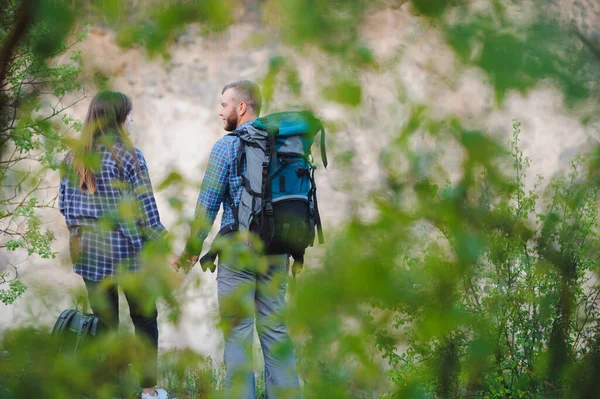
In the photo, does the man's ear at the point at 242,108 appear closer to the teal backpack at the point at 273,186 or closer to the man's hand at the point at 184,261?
the teal backpack at the point at 273,186

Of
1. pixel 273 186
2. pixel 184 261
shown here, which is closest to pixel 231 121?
pixel 273 186

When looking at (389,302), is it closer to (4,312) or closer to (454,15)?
(454,15)

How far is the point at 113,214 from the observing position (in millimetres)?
934

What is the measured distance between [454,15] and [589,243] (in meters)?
1.68

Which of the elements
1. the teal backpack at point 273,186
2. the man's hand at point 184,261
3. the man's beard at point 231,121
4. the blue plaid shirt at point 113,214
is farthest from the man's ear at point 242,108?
the man's hand at point 184,261

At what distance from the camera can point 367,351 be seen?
30.3 inches

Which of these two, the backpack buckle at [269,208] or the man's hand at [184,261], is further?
the backpack buckle at [269,208]

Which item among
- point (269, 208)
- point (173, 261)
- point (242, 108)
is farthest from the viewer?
point (242, 108)

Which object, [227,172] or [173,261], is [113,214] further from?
[227,172]

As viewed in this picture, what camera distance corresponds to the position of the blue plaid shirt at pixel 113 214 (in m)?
0.94

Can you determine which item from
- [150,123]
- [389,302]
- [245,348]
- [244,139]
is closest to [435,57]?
[389,302]

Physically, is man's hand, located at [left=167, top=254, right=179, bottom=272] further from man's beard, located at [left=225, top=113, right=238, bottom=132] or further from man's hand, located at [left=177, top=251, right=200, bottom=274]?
man's beard, located at [left=225, top=113, right=238, bottom=132]

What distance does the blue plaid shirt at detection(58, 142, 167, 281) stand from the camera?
941mm

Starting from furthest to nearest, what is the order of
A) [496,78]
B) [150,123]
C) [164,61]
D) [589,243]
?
[150,123] < [589,243] < [164,61] < [496,78]
